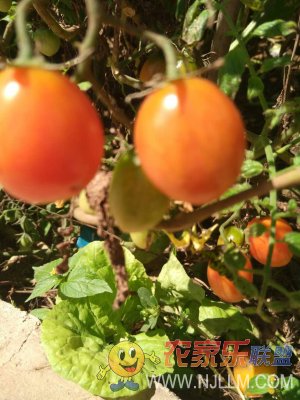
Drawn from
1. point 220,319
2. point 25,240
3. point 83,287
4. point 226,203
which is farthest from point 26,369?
point 226,203

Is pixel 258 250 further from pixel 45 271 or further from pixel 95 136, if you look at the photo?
pixel 45 271

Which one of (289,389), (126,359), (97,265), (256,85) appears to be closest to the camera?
(256,85)

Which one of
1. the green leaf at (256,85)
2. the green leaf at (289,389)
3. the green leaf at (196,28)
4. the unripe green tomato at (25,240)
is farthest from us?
the unripe green tomato at (25,240)

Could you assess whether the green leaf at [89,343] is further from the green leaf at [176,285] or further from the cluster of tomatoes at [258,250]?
the cluster of tomatoes at [258,250]

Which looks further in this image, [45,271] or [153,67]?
[45,271]

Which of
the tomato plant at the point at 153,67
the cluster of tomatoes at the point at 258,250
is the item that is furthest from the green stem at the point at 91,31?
the tomato plant at the point at 153,67

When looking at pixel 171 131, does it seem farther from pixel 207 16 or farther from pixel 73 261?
pixel 73 261

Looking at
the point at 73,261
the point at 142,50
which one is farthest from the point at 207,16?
the point at 73,261
